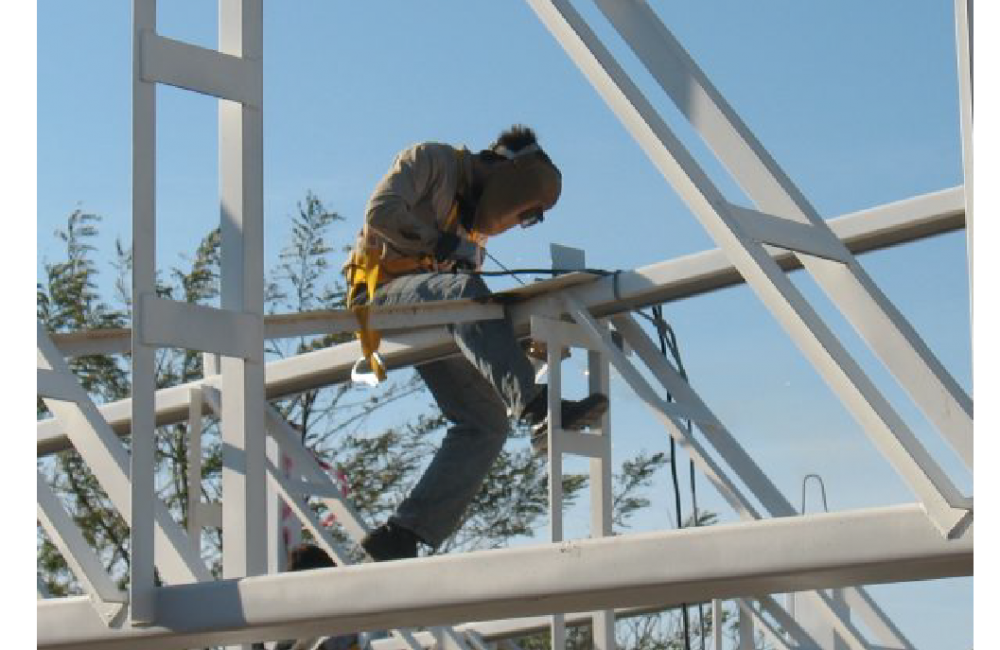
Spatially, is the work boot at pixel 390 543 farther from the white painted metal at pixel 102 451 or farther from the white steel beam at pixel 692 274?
the white painted metal at pixel 102 451

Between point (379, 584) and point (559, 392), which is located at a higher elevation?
point (559, 392)

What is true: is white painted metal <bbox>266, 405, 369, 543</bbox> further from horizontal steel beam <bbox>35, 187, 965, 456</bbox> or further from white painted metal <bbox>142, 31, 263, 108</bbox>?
white painted metal <bbox>142, 31, 263, 108</bbox>

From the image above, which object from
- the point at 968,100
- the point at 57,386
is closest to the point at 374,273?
the point at 57,386

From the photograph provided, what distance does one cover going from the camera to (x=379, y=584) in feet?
14.5

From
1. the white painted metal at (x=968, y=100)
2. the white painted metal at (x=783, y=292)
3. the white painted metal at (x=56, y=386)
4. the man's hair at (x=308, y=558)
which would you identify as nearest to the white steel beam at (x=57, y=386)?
the white painted metal at (x=56, y=386)

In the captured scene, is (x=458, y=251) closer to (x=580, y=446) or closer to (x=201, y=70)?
(x=580, y=446)

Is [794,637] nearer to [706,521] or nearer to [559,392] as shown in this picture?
[559,392]

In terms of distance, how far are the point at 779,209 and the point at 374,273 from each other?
3.17m

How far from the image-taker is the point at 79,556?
5.01m
